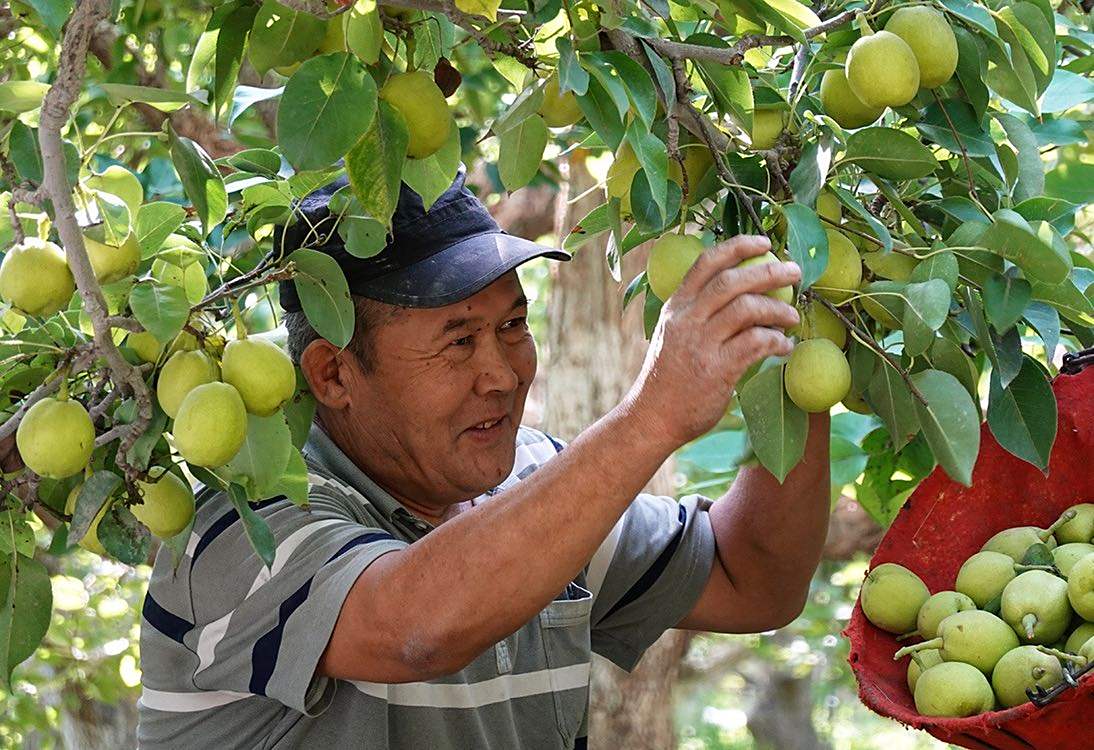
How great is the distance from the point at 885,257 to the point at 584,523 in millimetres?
492

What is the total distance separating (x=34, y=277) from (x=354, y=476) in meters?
1.00

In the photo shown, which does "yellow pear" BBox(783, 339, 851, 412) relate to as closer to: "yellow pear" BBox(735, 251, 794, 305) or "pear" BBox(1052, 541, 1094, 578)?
"yellow pear" BBox(735, 251, 794, 305)

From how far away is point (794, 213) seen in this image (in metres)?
1.48

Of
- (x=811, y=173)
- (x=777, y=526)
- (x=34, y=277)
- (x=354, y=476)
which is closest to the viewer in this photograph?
(x=34, y=277)

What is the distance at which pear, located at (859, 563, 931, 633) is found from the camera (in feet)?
6.17

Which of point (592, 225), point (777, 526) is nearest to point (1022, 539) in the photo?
point (777, 526)

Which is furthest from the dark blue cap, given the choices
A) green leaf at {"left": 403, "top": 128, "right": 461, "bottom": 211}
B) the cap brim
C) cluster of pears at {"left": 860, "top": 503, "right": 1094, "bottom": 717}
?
cluster of pears at {"left": 860, "top": 503, "right": 1094, "bottom": 717}

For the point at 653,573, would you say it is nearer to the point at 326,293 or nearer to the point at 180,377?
the point at 326,293

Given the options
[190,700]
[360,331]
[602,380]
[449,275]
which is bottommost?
[602,380]

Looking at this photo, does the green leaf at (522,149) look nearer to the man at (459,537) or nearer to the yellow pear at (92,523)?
the man at (459,537)

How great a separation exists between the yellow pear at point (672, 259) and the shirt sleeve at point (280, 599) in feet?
1.90

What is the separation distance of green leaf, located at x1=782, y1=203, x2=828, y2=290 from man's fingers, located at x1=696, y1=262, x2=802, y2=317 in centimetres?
2

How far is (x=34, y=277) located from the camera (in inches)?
56.2

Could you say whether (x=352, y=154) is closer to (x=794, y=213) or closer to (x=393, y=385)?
(x=794, y=213)
